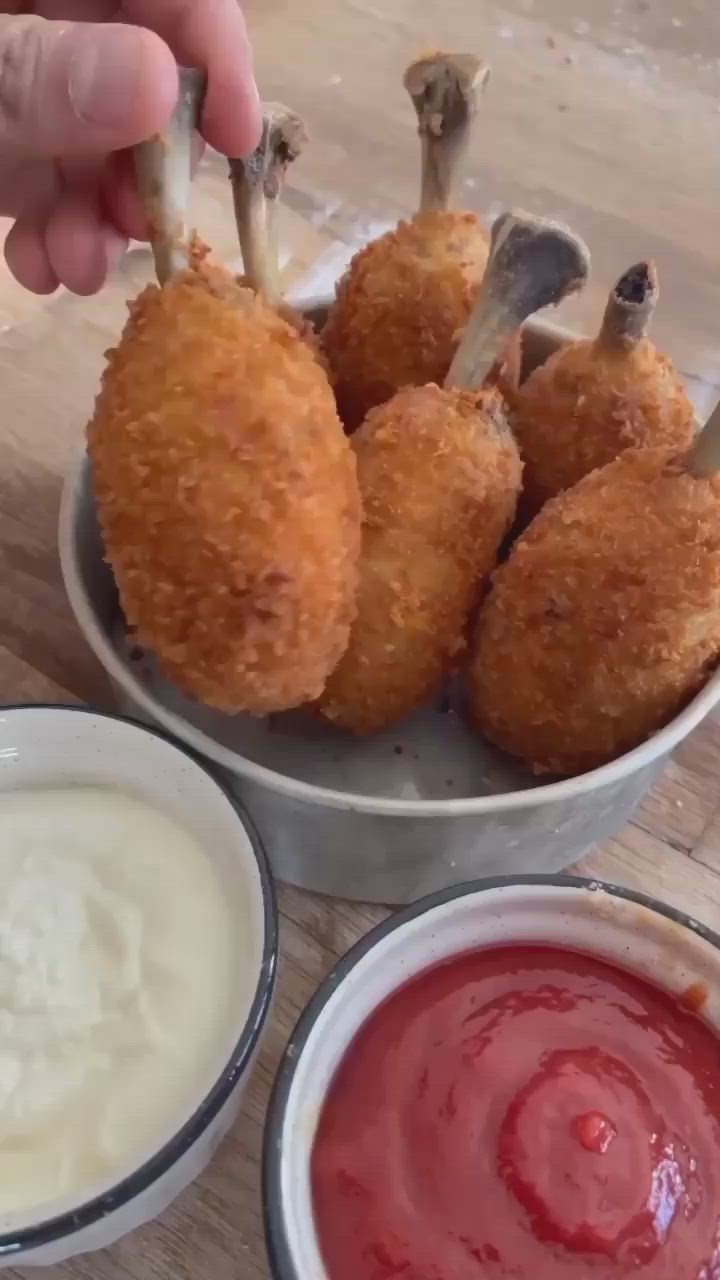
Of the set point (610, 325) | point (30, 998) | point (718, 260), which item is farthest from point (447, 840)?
point (718, 260)

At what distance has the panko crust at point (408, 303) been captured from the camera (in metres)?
0.91

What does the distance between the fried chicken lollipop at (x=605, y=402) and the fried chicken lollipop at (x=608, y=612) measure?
0.07 meters

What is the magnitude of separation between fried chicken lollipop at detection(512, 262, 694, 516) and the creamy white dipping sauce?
40 centimetres

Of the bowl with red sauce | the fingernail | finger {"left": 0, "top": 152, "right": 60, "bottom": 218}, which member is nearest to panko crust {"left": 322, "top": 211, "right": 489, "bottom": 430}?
the fingernail

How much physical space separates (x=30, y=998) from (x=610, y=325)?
574mm

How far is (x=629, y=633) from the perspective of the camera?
29.8 inches

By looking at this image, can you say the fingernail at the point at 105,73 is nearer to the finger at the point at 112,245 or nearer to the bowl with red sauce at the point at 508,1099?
the finger at the point at 112,245

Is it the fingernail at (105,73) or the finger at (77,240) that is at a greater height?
the fingernail at (105,73)

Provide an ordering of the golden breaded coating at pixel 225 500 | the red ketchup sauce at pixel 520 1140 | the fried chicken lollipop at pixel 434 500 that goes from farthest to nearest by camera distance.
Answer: the fried chicken lollipop at pixel 434 500, the golden breaded coating at pixel 225 500, the red ketchup sauce at pixel 520 1140

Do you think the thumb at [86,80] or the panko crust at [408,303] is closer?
the thumb at [86,80]

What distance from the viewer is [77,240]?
3.58 feet

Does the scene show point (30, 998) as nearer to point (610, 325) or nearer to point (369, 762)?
point (369, 762)

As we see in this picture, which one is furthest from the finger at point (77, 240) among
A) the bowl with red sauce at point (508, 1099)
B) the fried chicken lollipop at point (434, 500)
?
the bowl with red sauce at point (508, 1099)

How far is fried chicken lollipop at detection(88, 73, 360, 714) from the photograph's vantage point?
712 millimetres
